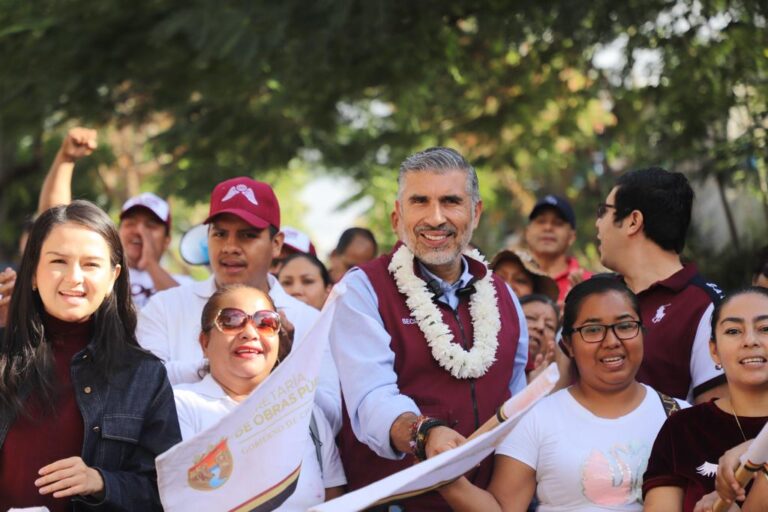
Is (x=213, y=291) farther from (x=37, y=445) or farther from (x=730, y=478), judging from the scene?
(x=730, y=478)

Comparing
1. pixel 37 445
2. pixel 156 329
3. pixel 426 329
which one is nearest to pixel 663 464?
pixel 426 329

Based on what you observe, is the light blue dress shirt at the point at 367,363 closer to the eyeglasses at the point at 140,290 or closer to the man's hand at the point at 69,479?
the man's hand at the point at 69,479

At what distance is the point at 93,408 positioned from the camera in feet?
14.2

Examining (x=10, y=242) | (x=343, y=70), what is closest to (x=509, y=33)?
(x=343, y=70)

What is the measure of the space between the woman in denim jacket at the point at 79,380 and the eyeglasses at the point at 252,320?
0.68m

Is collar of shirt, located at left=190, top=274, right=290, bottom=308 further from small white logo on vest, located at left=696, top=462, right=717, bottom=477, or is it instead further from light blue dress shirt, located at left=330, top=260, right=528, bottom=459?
small white logo on vest, located at left=696, top=462, right=717, bottom=477

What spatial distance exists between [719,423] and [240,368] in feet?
6.45

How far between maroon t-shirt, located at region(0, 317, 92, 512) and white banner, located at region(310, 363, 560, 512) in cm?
103

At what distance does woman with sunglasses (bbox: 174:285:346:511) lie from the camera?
514 centimetres

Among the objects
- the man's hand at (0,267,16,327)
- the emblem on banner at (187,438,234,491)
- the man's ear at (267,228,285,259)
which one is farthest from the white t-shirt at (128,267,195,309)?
the emblem on banner at (187,438,234,491)

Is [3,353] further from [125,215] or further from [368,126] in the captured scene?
[368,126]

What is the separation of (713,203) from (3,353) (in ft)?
37.1

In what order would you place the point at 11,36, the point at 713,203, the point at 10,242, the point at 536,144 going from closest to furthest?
the point at 11,36 < the point at 536,144 < the point at 713,203 < the point at 10,242

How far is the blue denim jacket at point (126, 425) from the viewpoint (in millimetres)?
4254
